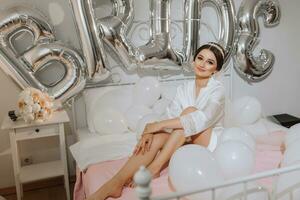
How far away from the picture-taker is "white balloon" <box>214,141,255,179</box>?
1.36 m


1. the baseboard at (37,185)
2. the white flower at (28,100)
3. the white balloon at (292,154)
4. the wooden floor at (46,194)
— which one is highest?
the white flower at (28,100)

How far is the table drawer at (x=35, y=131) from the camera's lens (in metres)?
2.03

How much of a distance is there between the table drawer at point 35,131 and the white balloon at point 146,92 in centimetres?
63

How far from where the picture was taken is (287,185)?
1192 mm

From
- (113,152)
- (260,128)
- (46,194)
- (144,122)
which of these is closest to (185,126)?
(144,122)

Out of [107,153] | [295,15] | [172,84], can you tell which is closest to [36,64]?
[107,153]

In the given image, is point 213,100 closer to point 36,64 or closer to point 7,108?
point 36,64

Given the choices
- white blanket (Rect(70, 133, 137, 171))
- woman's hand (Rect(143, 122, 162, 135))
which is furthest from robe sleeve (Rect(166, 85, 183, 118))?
white blanket (Rect(70, 133, 137, 171))

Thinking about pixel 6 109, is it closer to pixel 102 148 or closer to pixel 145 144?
→ pixel 102 148

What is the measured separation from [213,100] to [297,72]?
1.85 m

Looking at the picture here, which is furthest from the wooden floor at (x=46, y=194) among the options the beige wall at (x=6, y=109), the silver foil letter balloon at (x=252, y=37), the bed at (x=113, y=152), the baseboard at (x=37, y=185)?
the silver foil letter balloon at (x=252, y=37)

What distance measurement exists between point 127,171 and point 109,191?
5.9 inches

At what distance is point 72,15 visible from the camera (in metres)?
2.29

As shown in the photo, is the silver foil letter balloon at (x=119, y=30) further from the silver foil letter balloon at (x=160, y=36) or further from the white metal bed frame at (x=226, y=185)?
the white metal bed frame at (x=226, y=185)
